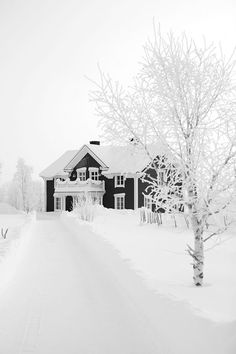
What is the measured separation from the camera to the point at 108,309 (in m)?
7.18

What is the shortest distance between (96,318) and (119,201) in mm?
32324

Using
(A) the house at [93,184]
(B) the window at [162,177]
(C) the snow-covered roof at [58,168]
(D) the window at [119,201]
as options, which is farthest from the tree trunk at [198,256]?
(C) the snow-covered roof at [58,168]

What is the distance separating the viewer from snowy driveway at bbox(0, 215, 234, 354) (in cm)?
525

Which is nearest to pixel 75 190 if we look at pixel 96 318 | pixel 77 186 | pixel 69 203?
pixel 77 186

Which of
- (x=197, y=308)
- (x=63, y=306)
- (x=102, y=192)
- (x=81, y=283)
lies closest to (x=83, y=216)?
(x=102, y=192)

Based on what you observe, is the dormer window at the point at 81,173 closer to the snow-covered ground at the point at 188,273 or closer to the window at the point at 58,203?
the window at the point at 58,203

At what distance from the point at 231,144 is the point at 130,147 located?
6.92 feet

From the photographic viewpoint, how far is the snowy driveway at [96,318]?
5254 mm

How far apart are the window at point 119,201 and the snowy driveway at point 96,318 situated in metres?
27.4

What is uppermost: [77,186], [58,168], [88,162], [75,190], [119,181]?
[88,162]

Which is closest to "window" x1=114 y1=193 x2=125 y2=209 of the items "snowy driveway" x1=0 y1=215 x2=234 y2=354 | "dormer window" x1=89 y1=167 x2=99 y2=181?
"dormer window" x1=89 y1=167 x2=99 y2=181

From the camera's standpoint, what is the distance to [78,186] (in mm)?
39625

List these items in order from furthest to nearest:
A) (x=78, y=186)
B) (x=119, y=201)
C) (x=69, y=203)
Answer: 1. (x=69, y=203)
2. (x=78, y=186)
3. (x=119, y=201)

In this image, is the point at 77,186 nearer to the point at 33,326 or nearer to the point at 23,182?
the point at 23,182
